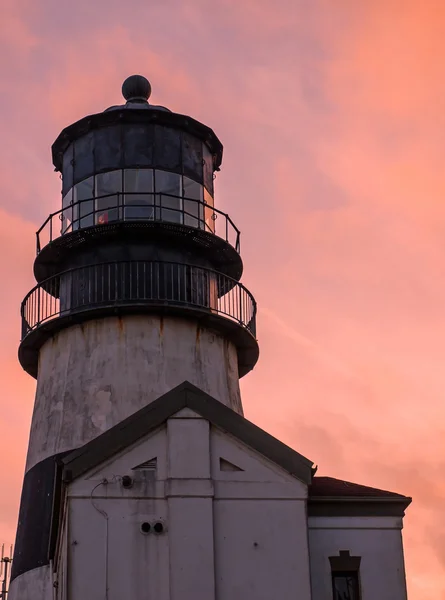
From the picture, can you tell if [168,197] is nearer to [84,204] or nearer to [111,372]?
[84,204]

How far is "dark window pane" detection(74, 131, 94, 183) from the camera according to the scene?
28.9 m

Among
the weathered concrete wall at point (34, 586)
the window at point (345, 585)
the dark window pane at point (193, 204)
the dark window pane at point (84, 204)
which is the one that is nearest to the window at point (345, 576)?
the window at point (345, 585)

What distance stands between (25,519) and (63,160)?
912cm

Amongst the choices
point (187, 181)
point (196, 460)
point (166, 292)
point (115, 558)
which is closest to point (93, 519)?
point (115, 558)

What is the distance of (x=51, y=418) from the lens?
2694cm

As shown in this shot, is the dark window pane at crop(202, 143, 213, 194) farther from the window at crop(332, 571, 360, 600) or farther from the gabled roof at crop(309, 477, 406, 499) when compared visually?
the window at crop(332, 571, 360, 600)

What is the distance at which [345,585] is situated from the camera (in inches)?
853

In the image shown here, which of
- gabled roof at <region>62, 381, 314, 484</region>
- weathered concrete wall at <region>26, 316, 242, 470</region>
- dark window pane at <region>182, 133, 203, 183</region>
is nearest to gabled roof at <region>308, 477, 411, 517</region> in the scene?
gabled roof at <region>62, 381, 314, 484</region>

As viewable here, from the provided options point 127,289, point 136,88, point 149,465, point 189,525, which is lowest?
point 189,525

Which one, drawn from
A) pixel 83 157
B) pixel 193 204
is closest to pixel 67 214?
pixel 83 157

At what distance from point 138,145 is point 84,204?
1967 millimetres

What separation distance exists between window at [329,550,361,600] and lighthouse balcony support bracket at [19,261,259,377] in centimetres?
757

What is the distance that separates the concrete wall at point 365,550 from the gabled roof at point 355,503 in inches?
4.4

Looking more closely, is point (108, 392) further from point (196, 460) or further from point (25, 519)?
point (196, 460)
